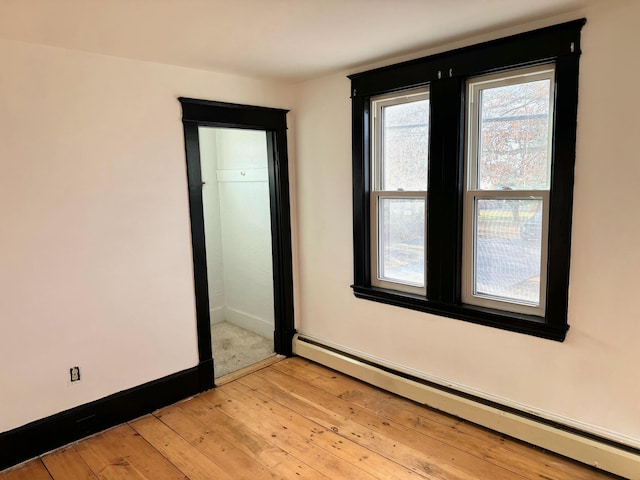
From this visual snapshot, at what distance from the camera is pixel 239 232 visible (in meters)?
4.63

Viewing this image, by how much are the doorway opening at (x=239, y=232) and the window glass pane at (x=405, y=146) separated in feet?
3.21

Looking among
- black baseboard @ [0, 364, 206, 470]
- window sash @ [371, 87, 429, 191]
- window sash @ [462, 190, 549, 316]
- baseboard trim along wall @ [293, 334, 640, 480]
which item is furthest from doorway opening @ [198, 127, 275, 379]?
window sash @ [462, 190, 549, 316]

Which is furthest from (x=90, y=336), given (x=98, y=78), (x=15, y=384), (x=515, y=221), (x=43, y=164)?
(x=515, y=221)

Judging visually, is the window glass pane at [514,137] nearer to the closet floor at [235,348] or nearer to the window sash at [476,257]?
the window sash at [476,257]

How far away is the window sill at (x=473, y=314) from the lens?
2463mm

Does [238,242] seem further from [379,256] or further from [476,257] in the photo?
[476,257]

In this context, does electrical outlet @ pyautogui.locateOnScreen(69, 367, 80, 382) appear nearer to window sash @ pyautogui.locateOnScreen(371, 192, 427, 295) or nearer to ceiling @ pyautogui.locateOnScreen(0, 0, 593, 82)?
ceiling @ pyautogui.locateOnScreen(0, 0, 593, 82)

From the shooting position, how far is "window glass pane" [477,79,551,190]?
245 cm

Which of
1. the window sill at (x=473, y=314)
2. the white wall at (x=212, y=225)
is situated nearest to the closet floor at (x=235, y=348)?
the white wall at (x=212, y=225)

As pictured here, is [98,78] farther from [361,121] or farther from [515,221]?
[515,221]

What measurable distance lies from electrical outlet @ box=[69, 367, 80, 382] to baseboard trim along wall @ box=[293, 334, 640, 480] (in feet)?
6.08

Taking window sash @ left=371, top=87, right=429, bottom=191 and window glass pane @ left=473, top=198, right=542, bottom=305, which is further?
window sash @ left=371, top=87, right=429, bottom=191

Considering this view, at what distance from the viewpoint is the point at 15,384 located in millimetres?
2477

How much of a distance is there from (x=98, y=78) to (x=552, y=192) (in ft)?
9.24
